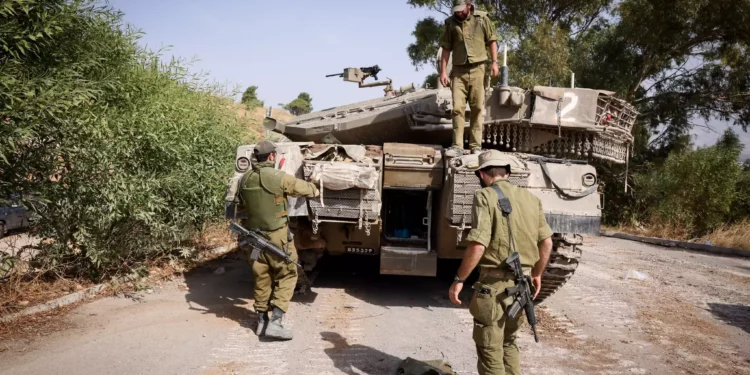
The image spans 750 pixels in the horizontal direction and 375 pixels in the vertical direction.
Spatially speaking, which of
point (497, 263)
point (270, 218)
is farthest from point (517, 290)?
point (270, 218)

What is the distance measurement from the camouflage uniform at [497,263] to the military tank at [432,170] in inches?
65.5

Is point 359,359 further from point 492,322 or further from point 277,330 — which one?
point 492,322

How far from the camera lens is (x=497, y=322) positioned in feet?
11.1

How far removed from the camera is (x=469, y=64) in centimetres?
609

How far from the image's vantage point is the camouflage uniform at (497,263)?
11.0ft

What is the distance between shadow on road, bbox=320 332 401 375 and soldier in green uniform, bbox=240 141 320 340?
0.58 m

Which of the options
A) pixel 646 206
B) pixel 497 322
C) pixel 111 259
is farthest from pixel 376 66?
pixel 646 206

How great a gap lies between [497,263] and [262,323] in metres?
2.48

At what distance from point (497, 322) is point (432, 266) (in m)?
2.52

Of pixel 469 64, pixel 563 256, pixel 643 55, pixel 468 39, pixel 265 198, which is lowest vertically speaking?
pixel 563 256

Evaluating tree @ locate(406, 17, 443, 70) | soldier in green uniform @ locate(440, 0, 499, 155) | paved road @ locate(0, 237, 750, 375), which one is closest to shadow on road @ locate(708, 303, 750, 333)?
paved road @ locate(0, 237, 750, 375)

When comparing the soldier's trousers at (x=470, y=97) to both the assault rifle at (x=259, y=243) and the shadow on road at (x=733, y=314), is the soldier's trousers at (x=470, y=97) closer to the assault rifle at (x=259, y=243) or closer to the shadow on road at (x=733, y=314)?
the assault rifle at (x=259, y=243)

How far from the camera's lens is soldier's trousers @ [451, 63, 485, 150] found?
6.04m

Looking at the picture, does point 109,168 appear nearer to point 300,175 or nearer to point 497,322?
point 300,175
